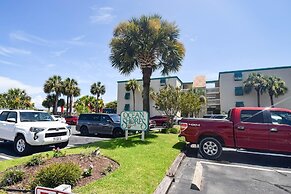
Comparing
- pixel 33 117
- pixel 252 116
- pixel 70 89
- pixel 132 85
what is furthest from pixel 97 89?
pixel 252 116

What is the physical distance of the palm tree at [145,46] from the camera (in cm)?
1237

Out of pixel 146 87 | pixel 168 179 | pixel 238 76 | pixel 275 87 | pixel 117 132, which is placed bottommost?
pixel 168 179

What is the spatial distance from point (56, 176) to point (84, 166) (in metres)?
1.22

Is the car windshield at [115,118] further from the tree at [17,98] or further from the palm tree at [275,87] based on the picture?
the tree at [17,98]

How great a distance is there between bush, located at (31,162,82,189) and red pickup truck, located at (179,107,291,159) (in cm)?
495

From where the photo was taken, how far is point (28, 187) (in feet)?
13.9

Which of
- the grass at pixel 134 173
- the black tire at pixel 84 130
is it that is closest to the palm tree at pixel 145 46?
the black tire at pixel 84 130

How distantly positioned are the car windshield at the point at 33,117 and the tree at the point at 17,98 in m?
40.6

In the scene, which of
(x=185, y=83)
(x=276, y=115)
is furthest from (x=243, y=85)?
(x=276, y=115)

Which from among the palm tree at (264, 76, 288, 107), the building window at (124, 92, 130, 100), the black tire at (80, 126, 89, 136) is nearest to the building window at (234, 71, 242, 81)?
the palm tree at (264, 76, 288, 107)

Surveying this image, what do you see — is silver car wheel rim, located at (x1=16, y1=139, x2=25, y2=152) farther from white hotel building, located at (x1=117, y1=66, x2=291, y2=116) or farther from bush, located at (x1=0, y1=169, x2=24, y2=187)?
white hotel building, located at (x1=117, y1=66, x2=291, y2=116)

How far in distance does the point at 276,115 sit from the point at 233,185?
11.8ft

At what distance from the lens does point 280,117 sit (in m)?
7.21

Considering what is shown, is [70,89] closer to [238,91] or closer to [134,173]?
[238,91]
